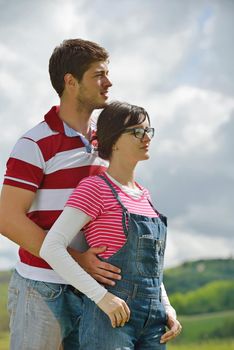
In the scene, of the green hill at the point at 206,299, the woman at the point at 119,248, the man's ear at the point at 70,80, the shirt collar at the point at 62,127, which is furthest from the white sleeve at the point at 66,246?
the green hill at the point at 206,299

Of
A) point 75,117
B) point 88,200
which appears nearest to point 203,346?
point 75,117

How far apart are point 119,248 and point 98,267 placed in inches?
4.5

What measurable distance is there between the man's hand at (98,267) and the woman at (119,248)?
22 millimetres

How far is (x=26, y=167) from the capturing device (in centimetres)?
343

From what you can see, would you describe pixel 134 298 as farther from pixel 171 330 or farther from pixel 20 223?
pixel 20 223

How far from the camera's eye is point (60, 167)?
3.47 m

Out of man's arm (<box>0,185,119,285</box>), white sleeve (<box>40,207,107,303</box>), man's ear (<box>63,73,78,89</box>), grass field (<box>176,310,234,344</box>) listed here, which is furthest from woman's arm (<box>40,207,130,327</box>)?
grass field (<box>176,310,234,344</box>)

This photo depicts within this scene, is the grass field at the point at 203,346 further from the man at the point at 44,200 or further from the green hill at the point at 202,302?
the man at the point at 44,200

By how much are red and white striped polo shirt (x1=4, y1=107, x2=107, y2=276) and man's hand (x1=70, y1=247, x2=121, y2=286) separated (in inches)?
12.2

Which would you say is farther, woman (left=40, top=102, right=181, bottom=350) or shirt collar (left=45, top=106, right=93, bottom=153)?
shirt collar (left=45, top=106, right=93, bottom=153)

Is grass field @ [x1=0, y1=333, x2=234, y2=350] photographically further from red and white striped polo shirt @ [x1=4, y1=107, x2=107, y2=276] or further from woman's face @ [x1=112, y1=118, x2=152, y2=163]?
woman's face @ [x1=112, y1=118, x2=152, y2=163]

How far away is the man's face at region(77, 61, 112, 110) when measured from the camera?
3.58m

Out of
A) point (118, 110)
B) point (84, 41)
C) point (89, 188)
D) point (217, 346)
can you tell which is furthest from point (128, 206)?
point (217, 346)

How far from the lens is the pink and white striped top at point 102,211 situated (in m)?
3.11
